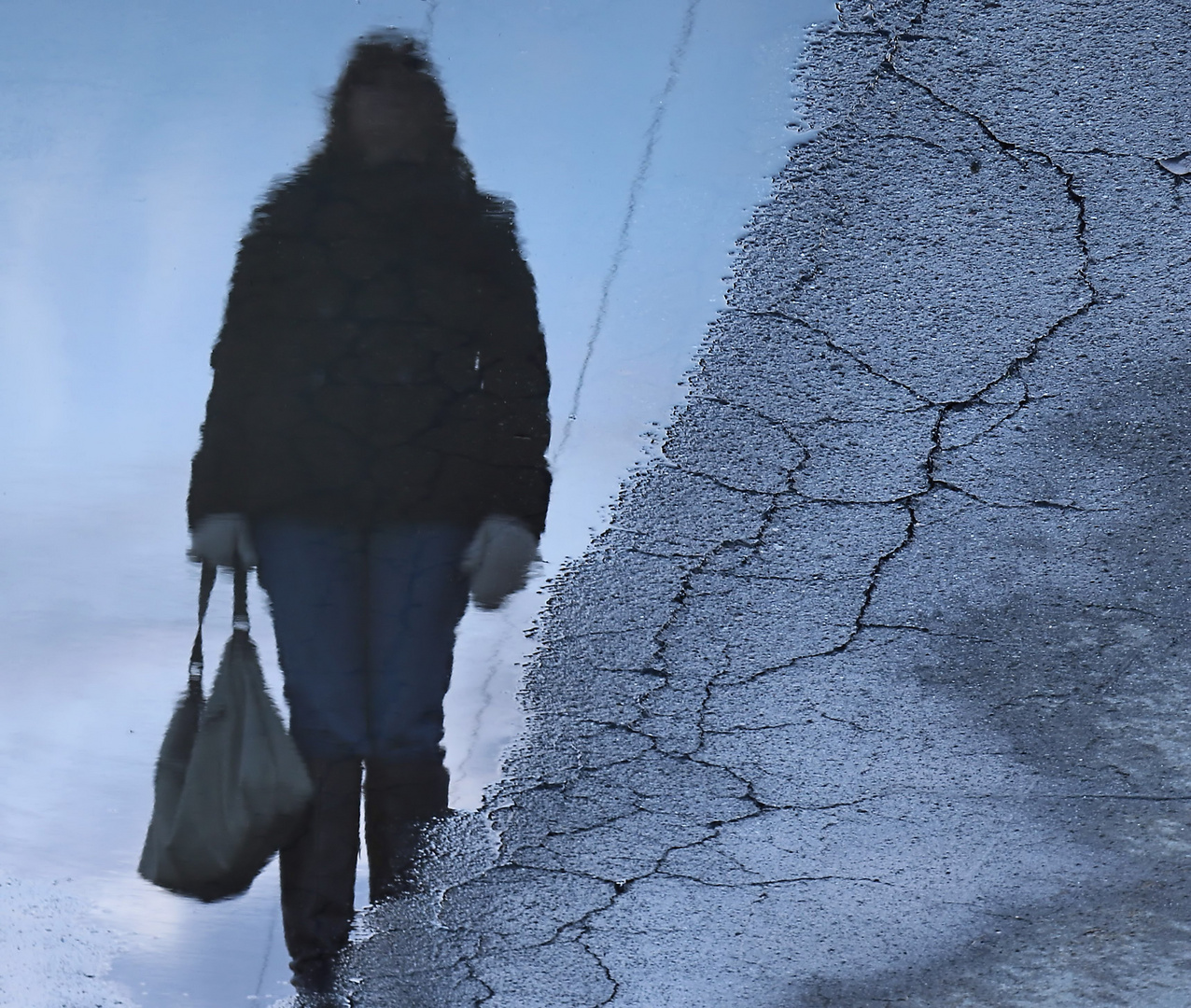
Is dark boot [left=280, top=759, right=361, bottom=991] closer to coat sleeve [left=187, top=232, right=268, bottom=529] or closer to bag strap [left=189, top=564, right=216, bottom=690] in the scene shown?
bag strap [left=189, top=564, right=216, bottom=690]

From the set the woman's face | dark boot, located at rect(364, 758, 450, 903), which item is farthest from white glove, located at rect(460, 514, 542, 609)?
the woman's face

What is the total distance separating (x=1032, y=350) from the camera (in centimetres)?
190

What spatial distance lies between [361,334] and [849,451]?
1.17m

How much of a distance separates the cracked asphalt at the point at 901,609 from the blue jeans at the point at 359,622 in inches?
11.2

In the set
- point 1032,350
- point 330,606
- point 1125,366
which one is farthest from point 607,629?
point 1125,366

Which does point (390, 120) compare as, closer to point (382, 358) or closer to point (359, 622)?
point (382, 358)

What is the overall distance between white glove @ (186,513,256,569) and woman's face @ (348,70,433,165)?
0.96 m

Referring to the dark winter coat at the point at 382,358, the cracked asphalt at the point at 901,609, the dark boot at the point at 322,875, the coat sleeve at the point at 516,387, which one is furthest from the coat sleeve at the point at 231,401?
the cracked asphalt at the point at 901,609

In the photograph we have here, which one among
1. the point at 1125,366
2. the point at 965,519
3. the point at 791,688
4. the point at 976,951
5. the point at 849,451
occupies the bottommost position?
the point at 976,951

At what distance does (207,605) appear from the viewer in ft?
7.77

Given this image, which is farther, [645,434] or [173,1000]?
[173,1000]

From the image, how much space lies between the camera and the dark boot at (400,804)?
2406 mm

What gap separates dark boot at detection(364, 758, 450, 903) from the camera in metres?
2.41

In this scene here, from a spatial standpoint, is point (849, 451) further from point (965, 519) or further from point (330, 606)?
point (330, 606)
